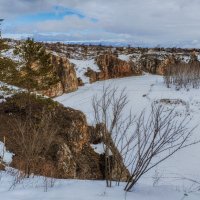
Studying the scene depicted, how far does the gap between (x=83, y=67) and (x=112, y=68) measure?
9.57 m

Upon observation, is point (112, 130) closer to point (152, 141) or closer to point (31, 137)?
point (152, 141)

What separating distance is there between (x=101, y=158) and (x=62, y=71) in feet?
130

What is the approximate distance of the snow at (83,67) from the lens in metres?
76.9

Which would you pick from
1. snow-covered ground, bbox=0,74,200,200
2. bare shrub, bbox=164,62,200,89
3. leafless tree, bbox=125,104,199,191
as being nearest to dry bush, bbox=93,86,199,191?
leafless tree, bbox=125,104,199,191

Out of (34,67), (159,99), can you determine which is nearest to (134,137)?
(34,67)

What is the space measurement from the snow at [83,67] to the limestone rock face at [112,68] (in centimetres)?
125

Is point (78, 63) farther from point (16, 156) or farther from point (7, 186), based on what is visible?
point (7, 186)

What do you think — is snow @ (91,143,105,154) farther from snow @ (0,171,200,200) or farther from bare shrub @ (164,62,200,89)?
bare shrub @ (164,62,200,89)

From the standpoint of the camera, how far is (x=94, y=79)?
80.0 m

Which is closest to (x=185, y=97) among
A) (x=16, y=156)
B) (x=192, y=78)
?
(x=192, y=78)

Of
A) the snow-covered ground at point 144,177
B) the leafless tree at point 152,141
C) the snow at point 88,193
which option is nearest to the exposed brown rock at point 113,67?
the snow-covered ground at point 144,177

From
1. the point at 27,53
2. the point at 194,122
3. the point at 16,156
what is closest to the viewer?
the point at 16,156

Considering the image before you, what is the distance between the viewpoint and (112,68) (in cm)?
8731

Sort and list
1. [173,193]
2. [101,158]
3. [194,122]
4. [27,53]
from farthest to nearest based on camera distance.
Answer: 1. [194,122]
2. [27,53]
3. [101,158]
4. [173,193]
